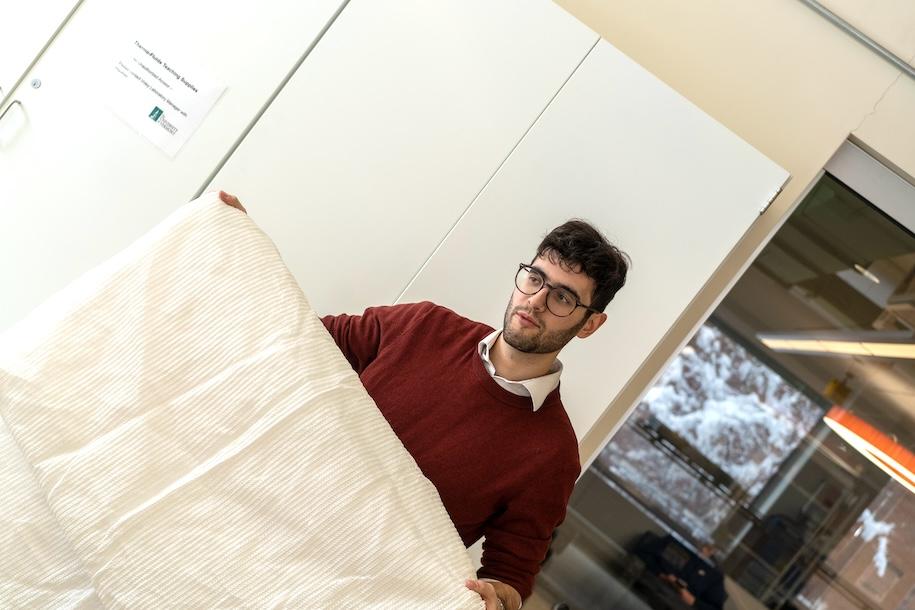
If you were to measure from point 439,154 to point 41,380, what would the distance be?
117 cm

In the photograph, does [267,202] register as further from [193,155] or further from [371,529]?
[371,529]

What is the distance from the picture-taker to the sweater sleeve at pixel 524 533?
1.83 metres

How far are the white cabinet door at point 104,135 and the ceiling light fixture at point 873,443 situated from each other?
178 cm

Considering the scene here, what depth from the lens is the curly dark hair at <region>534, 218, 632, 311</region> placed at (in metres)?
1.91

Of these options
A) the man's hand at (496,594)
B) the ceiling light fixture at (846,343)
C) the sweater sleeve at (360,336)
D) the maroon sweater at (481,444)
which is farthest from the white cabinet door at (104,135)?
the ceiling light fixture at (846,343)

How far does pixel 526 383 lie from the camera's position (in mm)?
1895

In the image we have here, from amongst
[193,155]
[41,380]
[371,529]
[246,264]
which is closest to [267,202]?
[193,155]

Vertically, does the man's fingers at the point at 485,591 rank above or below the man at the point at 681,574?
below

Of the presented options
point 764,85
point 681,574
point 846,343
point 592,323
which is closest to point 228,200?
point 592,323

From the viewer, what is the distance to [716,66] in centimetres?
252

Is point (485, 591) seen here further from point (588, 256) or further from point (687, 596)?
point (687, 596)

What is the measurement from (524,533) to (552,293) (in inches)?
19.2

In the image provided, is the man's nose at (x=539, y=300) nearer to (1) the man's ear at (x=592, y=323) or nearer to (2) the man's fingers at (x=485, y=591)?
(1) the man's ear at (x=592, y=323)

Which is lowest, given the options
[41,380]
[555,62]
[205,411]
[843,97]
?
[41,380]
